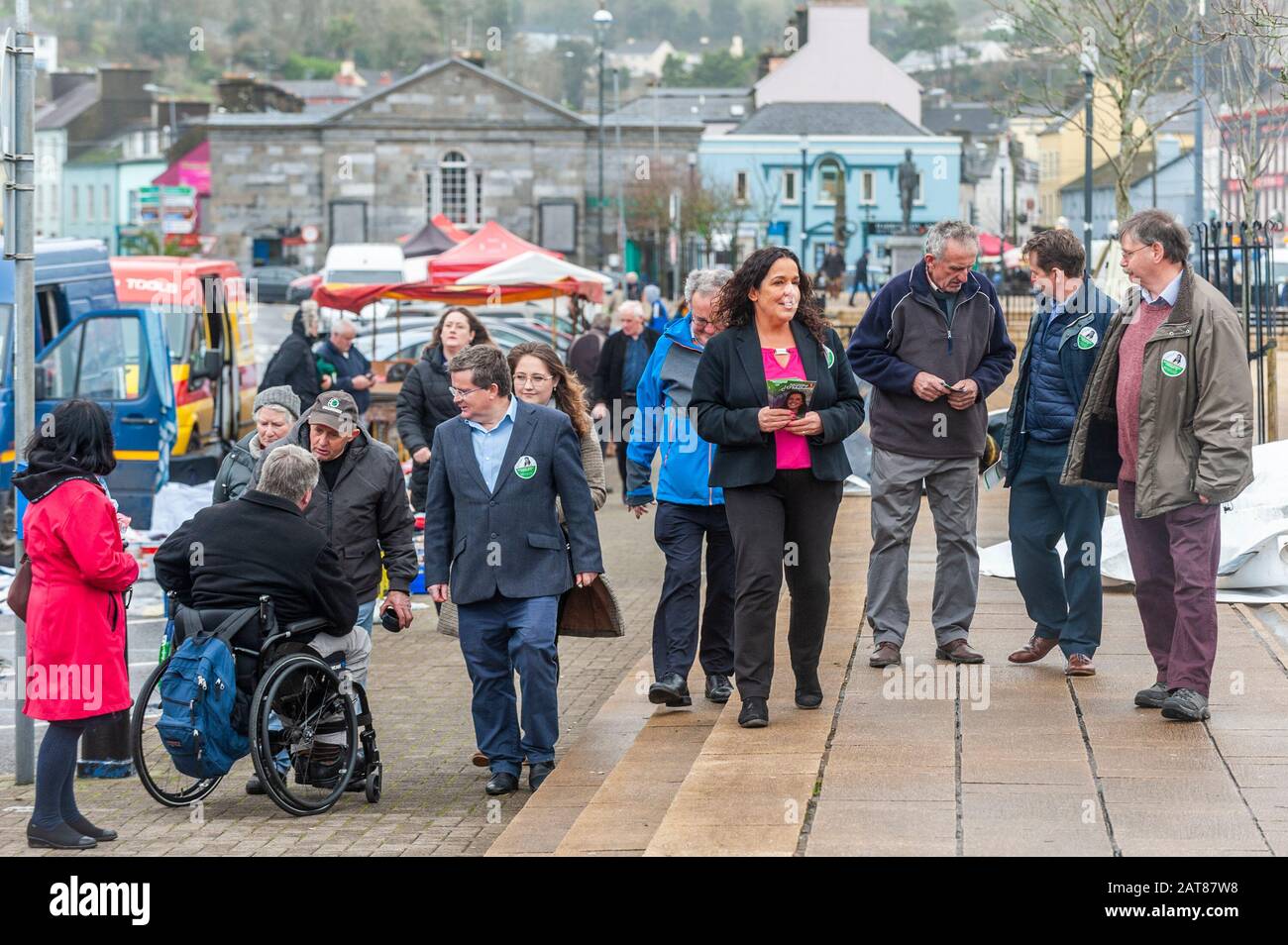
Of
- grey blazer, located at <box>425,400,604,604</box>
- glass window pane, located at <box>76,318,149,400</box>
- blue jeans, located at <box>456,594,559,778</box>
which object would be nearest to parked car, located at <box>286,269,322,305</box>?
glass window pane, located at <box>76,318,149,400</box>

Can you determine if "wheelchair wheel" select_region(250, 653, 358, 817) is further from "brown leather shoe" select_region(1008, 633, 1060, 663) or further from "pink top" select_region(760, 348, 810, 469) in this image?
"brown leather shoe" select_region(1008, 633, 1060, 663)

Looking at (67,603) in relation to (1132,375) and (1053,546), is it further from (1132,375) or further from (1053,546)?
(1053,546)

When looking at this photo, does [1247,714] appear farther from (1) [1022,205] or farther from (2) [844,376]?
(1) [1022,205]

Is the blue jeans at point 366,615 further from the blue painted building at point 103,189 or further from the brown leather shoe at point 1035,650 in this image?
the blue painted building at point 103,189

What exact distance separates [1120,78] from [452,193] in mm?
63261

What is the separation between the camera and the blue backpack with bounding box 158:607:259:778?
6.73 meters

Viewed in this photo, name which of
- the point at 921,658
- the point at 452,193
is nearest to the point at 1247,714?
the point at 921,658

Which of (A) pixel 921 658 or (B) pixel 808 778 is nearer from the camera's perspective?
(B) pixel 808 778

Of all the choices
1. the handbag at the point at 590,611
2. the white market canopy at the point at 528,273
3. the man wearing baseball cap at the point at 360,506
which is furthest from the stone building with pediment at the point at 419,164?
the handbag at the point at 590,611

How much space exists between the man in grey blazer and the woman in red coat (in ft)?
4.28

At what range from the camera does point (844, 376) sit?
7.19m

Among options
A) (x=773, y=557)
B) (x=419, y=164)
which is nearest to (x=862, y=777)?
(x=773, y=557)

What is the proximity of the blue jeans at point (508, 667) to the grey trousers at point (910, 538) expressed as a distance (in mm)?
1597

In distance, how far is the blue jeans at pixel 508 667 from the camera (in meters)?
7.21
